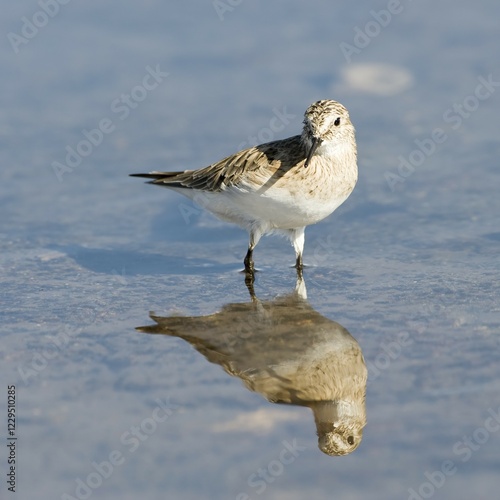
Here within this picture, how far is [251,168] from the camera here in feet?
30.2

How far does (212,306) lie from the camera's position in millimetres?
8516

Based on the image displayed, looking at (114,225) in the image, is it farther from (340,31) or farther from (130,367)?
(340,31)

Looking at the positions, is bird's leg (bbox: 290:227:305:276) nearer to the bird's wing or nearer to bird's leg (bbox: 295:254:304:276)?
bird's leg (bbox: 295:254:304:276)

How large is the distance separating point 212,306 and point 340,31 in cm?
757

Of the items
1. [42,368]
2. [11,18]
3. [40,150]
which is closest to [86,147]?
[40,150]

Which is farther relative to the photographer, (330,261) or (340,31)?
(340,31)
